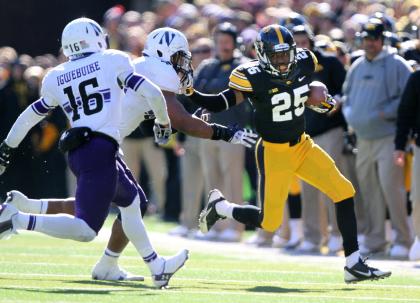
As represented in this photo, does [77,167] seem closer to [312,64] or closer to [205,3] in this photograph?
[312,64]

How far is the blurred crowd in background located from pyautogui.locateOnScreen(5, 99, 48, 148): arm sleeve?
3741 mm

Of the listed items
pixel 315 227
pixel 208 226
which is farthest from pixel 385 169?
pixel 208 226

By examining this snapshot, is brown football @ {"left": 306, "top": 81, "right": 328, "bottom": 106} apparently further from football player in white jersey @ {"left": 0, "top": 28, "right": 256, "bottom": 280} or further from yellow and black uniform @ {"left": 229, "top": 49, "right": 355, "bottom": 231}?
football player in white jersey @ {"left": 0, "top": 28, "right": 256, "bottom": 280}

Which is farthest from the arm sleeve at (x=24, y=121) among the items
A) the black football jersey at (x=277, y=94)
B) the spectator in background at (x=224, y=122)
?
the spectator in background at (x=224, y=122)

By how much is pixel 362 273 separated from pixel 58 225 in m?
2.07

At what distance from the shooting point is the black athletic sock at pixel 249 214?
354 inches

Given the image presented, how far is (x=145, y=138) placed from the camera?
589 inches

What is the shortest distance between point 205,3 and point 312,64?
26.5 feet

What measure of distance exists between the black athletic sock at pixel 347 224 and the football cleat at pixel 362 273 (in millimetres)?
157

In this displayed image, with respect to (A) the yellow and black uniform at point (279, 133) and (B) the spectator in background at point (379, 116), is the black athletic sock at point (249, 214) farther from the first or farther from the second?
(B) the spectator in background at point (379, 116)

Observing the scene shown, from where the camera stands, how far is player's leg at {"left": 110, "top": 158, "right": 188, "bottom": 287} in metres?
8.08

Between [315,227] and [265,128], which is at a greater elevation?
[265,128]

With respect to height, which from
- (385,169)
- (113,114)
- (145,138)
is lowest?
(145,138)

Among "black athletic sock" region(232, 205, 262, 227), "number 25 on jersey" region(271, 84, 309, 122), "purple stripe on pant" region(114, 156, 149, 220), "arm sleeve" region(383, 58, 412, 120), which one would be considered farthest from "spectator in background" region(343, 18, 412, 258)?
"purple stripe on pant" region(114, 156, 149, 220)
